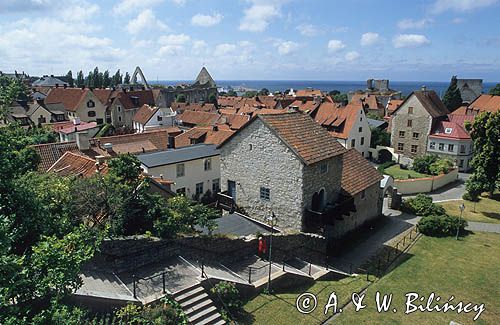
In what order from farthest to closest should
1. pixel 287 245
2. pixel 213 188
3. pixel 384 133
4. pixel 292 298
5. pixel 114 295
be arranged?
pixel 384 133, pixel 213 188, pixel 287 245, pixel 292 298, pixel 114 295

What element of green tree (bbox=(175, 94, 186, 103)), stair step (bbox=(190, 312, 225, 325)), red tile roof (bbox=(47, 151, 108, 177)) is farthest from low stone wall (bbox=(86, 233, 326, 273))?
green tree (bbox=(175, 94, 186, 103))

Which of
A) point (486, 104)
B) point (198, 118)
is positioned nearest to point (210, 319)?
point (198, 118)

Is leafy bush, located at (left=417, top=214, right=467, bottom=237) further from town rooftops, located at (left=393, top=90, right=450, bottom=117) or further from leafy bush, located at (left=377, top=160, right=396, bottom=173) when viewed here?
town rooftops, located at (left=393, top=90, right=450, bottom=117)

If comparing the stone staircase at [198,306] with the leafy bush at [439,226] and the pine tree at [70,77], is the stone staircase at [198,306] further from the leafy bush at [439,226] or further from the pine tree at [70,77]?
the pine tree at [70,77]

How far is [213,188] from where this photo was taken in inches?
1369

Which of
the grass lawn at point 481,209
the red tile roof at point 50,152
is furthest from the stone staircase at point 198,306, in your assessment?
the grass lawn at point 481,209

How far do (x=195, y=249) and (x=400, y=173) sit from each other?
128ft

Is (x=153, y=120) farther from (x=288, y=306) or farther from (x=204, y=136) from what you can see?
(x=288, y=306)

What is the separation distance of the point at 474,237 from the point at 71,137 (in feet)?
133

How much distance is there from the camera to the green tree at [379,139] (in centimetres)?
5888

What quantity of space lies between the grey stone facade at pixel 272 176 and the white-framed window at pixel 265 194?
6.0 inches

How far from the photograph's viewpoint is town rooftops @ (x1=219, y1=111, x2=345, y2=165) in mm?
22344

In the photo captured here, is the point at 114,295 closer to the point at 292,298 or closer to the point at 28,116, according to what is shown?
the point at 292,298

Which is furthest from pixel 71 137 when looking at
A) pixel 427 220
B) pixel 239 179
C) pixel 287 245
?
pixel 427 220
